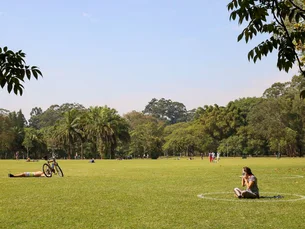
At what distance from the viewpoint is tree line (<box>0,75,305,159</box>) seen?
294 feet

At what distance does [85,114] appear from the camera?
93.1m

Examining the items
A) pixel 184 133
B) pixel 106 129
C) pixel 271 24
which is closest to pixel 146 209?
pixel 271 24

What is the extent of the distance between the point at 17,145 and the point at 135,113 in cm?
4889

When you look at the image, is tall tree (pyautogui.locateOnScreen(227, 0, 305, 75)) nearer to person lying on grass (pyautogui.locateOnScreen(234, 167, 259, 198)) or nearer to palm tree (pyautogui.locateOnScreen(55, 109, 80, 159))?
person lying on grass (pyautogui.locateOnScreen(234, 167, 259, 198))

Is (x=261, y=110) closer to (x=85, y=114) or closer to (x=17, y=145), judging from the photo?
(x=85, y=114)

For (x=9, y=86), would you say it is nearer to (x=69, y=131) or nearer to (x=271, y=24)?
(x=271, y=24)

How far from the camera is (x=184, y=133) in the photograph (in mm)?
112250

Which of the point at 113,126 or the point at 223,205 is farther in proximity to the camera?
the point at 113,126

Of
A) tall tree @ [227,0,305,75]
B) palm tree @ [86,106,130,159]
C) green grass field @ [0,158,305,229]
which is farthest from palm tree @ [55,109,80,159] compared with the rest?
tall tree @ [227,0,305,75]

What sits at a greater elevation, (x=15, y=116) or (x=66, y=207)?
(x=15, y=116)

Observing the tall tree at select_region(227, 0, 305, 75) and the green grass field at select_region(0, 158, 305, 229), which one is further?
the green grass field at select_region(0, 158, 305, 229)

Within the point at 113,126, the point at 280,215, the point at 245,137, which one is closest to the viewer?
the point at 280,215

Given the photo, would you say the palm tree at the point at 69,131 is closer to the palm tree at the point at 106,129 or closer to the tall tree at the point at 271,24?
the palm tree at the point at 106,129

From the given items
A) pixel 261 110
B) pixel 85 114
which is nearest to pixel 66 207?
pixel 85 114
